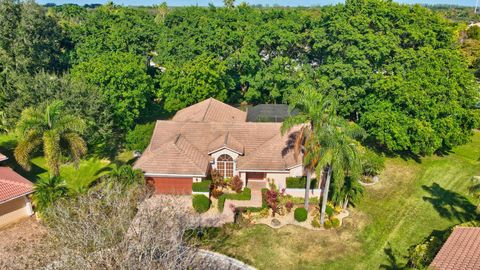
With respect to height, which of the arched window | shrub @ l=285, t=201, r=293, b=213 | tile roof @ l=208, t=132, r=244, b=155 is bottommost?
shrub @ l=285, t=201, r=293, b=213

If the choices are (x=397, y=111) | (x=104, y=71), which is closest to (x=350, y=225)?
(x=397, y=111)

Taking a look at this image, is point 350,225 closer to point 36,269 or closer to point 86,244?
point 86,244

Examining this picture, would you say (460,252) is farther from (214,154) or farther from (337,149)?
(214,154)

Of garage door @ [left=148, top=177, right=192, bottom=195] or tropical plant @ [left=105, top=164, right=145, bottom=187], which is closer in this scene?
tropical plant @ [left=105, top=164, right=145, bottom=187]

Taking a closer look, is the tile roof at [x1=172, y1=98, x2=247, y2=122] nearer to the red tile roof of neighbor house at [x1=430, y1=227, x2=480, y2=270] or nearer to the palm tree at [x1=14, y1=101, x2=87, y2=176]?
the palm tree at [x1=14, y1=101, x2=87, y2=176]

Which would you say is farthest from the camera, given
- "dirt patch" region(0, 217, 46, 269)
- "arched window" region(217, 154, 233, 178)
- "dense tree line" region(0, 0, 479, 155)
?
"dense tree line" region(0, 0, 479, 155)

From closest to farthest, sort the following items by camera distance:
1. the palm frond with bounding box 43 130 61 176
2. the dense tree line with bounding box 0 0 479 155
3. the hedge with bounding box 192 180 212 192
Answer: the palm frond with bounding box 43 130 61 176 < the hedge with bounding box 192 180 212 192 < the dense tree line with bounding box 0 0 479 155

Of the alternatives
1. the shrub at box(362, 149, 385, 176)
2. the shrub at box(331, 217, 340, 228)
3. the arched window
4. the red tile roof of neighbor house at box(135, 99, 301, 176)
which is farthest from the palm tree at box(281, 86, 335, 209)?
the shrub at box(362, 149, 385, 176)

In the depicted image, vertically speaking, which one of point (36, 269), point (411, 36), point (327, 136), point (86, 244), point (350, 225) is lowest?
point (350, 225)
